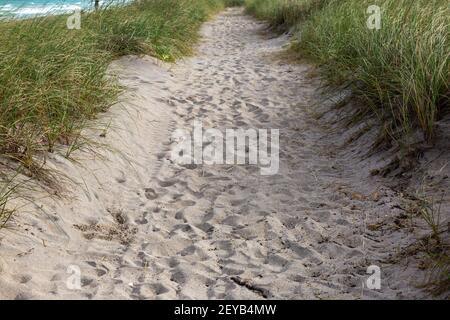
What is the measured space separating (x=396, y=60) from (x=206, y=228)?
2446mm

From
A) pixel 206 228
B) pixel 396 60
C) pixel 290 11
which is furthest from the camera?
pixel 290 11

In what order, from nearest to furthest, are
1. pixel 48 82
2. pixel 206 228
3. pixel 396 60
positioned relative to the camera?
pixel 206 228 < pixel 48 82 < pixel 396 60

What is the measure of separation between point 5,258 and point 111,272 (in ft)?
1.83

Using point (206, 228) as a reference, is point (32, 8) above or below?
above

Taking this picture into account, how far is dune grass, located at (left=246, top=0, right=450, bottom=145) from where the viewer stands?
4059 millimetres

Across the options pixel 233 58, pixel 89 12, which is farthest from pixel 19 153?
pixel 233 58

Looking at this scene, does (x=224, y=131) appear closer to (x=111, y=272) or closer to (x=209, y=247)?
(x=209, y=247)

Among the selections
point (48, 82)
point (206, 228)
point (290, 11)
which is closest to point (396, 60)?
point (206, 228)

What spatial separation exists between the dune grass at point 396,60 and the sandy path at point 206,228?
1.97 feet

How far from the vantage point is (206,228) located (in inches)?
136

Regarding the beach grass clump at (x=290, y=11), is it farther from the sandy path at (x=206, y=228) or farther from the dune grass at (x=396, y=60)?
the sandy path at (x=206, y=228)

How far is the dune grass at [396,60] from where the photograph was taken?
13.3ft

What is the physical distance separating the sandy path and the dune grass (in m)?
0.60

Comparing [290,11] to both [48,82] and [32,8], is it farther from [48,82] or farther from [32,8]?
[48,82]
